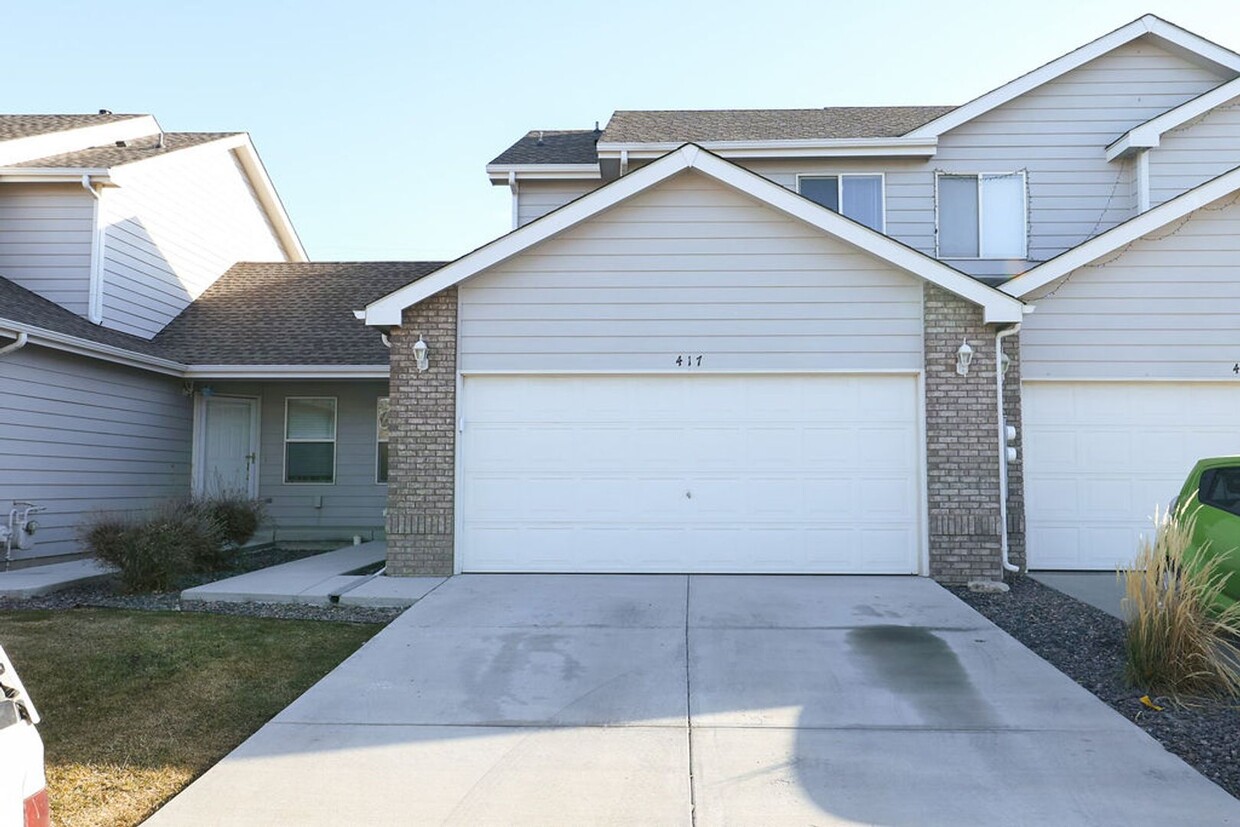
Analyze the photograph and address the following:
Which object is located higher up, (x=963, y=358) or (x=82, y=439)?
(x=963, y=358)

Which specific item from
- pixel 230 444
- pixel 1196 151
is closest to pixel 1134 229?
pixel 1196 151

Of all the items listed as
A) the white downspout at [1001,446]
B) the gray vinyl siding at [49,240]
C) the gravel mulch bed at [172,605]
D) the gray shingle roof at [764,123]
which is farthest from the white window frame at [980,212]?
the gray vinyl siding at [49,240]

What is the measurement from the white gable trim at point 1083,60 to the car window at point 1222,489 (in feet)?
22.8

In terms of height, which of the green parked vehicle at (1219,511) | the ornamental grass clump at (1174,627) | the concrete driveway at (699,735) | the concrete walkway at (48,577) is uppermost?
the green parked vehicle at (1219,511)

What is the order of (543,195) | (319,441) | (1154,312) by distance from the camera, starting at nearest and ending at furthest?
(1154,312)
(543,195)
(319,441)

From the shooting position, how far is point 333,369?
12.8 meters

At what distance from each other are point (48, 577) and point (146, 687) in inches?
198

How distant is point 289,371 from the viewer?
12.9m

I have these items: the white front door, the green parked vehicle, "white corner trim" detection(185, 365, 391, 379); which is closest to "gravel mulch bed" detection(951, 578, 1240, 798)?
the green parked vehicle

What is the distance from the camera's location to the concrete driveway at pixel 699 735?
4.23 meters

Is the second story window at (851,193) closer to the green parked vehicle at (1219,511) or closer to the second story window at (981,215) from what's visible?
the second story window at (981,215)

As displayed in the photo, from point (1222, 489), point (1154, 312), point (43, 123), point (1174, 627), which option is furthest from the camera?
point (43, 123)

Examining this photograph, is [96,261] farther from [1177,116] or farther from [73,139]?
[1177,116]

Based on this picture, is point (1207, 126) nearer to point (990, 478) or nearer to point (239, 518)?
point (990, 478)
